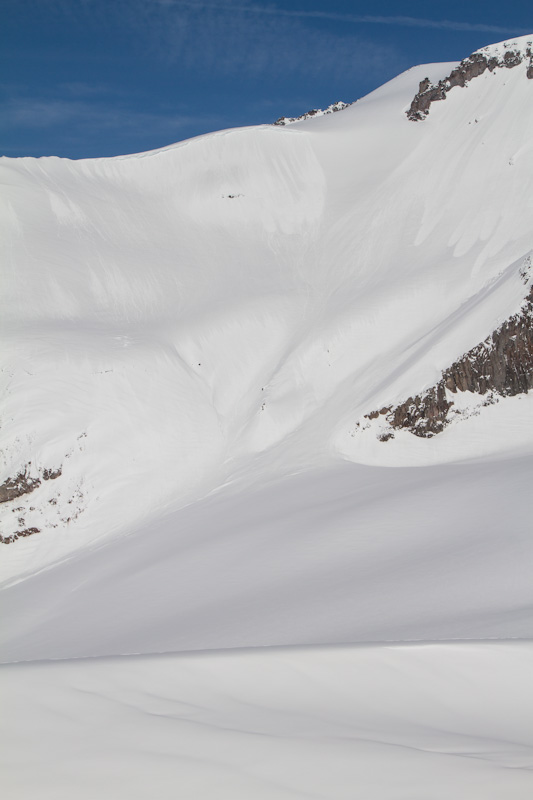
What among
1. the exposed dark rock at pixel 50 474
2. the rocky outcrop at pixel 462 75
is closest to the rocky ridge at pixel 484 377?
the exposed dark rock at pixel 50 474

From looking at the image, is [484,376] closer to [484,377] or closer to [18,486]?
[484,377]

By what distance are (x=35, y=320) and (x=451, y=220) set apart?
57.6 ft

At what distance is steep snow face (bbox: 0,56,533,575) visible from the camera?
19.8 metres

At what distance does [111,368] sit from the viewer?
884 inches

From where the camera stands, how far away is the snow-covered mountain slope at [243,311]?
19094 mm

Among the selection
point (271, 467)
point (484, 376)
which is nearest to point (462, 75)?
point (484, 376)

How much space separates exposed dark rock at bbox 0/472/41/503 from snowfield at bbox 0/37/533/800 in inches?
5.5

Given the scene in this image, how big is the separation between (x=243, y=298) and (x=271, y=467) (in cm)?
955

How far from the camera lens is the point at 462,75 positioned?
1282 inches

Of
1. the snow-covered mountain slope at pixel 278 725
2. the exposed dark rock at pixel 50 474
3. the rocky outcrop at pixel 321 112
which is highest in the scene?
the rocky outcrop at pixel 321 112

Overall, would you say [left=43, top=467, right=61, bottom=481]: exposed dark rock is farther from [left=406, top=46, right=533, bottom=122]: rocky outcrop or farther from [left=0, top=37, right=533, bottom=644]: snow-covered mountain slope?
[left=406, top=46, right=533, bottom=122]: rocky outcrop

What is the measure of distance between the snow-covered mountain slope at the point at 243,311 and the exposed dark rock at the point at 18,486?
0.07 m

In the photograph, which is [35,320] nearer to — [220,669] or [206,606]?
[206,606]

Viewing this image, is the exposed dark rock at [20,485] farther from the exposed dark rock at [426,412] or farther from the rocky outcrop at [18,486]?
the exposed dark rock at [426,412]
